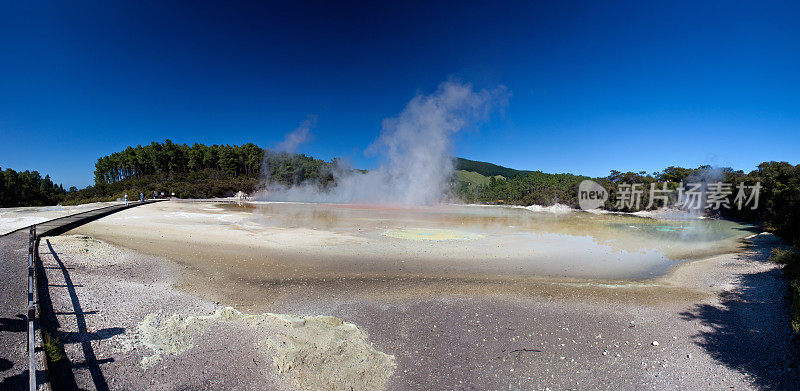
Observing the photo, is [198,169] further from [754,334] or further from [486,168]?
[486,168]

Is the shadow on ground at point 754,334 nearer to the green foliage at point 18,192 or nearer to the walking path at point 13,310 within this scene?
the walking path at point 13,310

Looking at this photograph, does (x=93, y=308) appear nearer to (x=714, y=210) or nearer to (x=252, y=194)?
(x=252, y=194)

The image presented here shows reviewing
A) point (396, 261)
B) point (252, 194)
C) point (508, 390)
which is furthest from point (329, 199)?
point (508, 390)

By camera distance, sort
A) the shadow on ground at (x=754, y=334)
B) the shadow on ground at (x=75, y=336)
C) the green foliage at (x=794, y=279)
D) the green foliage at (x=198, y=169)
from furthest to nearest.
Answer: the green foliage at (x=198, y=169) < the green foliage at (x=794, y=279) < the shadow on ground at (x=754, y=334) < the shadow on ground at (x=75, y=336)

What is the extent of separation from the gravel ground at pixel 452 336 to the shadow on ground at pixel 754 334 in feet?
0.10

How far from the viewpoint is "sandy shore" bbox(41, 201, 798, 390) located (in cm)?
477

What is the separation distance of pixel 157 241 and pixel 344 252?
314 inches

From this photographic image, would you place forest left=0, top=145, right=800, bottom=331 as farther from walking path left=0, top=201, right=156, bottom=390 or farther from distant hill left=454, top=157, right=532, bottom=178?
distant hill left=454, top=157, right=532, bottom=178

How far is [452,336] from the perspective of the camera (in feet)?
19.8

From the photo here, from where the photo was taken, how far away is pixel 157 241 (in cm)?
1319

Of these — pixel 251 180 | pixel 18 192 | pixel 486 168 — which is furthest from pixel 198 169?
pixel 486 168

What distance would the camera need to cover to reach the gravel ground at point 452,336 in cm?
471

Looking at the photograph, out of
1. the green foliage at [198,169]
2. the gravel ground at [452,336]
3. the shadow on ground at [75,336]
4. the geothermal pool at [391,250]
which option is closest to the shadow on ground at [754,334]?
the gravel ground at [452,336]

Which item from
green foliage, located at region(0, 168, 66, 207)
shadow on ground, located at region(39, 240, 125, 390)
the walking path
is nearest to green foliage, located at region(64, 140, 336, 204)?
green foliage, located at region(0, 168, 66, 207)
